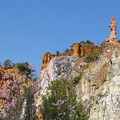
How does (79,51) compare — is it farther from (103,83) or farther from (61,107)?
(61,107)

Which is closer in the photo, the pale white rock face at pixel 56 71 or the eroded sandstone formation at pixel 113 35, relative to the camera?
the eroded sandstone formation at pixel 113 35

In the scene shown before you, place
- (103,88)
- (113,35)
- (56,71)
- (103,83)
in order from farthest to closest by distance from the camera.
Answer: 1. (56,71)
2. (113,35)
3. (103,83)
4. (103,88)

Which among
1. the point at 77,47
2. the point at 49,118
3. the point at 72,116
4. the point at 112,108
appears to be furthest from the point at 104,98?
the point at 77,47

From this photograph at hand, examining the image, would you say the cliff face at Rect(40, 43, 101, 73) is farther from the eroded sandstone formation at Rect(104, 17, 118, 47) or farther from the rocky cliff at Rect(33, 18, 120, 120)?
the eroded sandstone formation at Rect(104, 17, 118, 47)

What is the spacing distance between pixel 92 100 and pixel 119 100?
11.4 feet

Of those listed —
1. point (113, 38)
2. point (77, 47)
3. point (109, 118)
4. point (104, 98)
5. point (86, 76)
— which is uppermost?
point (77, 47)

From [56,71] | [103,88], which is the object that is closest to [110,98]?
[103,88]

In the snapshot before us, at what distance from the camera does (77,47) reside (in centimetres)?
4881

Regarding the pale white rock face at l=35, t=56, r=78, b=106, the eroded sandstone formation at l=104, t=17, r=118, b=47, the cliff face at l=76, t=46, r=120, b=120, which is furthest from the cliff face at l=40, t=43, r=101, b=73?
the cliff face at l=76, t=46, r=120, b=120

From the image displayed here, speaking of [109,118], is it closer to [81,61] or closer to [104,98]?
[104,98]

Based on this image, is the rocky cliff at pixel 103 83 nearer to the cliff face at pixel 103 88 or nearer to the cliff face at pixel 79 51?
the cliff face at pixel 103 88

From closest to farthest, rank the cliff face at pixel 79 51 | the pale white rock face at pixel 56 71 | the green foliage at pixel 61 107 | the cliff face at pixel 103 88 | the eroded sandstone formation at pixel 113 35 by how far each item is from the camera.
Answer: the cliff face at pixel 103 88, the green foliage at pixel 61 107, the eroded sandstone formation at pixel 113 35, the pale white rock face at pixel 56 71, the cliff face at pixel 79 51

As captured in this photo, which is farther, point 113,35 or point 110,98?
point 113,35

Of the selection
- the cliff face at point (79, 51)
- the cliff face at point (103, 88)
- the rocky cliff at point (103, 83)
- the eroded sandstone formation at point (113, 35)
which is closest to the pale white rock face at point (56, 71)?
the rocky cliff at point (103, 83)
